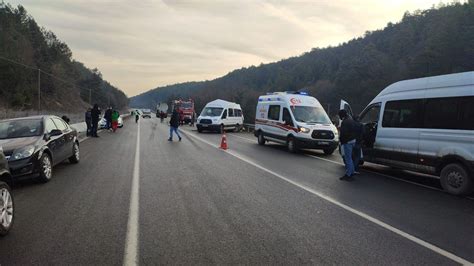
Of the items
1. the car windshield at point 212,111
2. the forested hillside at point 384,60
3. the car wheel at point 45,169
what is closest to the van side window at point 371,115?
the car wheel at point 45,169

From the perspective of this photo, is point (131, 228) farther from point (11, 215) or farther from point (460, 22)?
point (460, 22)

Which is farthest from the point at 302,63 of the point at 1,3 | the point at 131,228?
the point at 131,228

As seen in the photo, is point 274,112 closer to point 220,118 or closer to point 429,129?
→ point 429,129

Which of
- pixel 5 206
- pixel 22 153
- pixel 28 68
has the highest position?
pixel 28 68

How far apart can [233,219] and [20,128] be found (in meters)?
6.33

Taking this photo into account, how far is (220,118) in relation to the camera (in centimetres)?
2978

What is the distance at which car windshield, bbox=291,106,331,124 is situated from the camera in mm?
16438

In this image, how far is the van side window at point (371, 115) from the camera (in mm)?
11594

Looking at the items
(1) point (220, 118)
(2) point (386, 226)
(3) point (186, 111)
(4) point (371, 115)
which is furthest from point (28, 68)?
(2) point (386, 226)

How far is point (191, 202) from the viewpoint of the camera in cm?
708

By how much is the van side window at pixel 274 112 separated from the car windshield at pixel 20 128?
10377 mm

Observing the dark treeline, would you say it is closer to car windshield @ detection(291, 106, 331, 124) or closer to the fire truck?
the fire truck

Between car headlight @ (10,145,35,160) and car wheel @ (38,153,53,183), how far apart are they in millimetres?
418

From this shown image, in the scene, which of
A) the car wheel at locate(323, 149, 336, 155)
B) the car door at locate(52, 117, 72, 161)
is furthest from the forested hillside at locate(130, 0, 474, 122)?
the car door at locate(52, 117, 72, 161)
